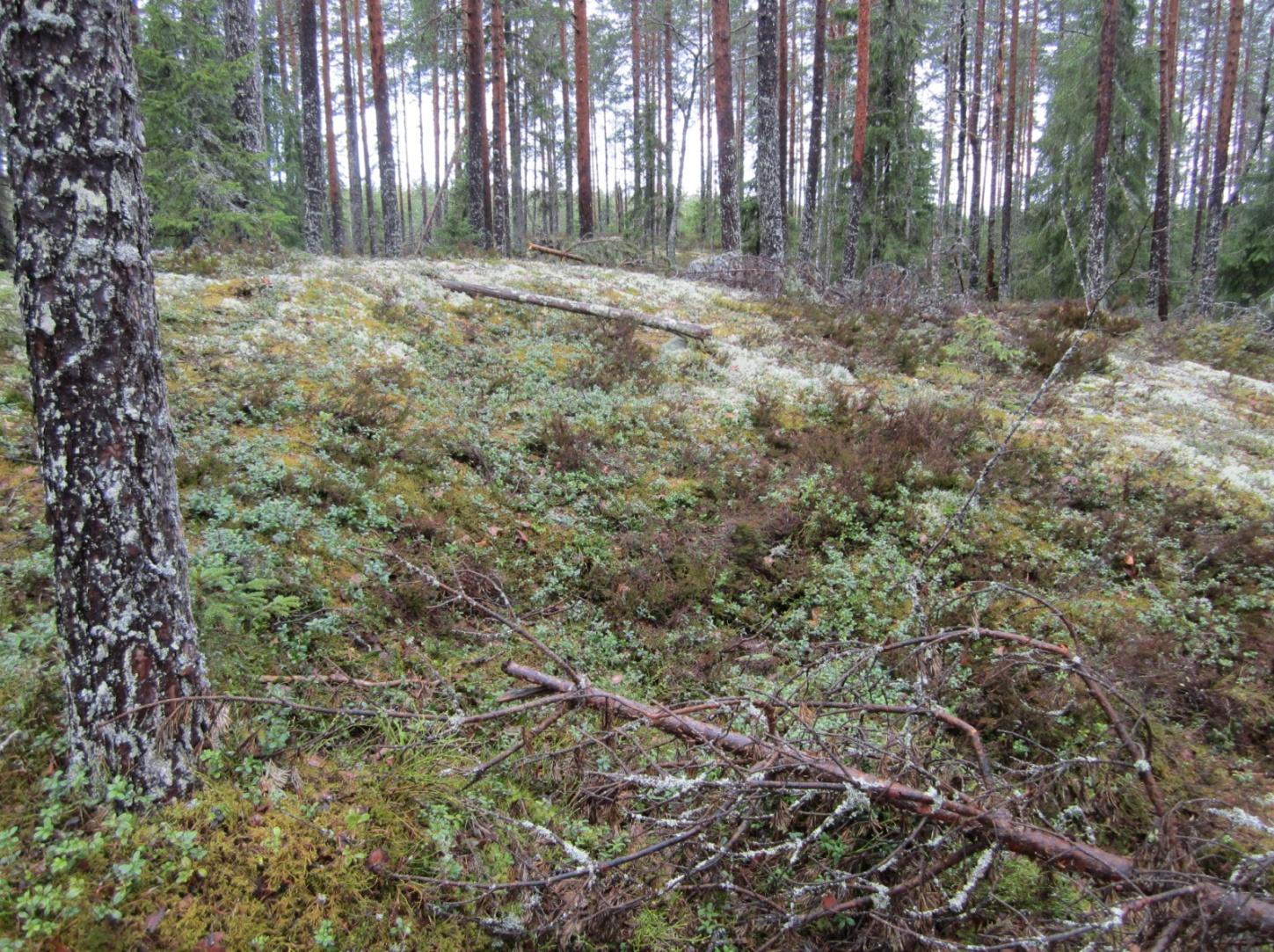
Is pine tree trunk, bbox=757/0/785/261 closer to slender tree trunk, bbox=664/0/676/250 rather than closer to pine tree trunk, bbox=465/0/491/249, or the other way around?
pine tree trunk, bbox=465/0/491/249

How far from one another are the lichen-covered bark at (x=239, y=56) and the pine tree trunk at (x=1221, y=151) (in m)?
20.9

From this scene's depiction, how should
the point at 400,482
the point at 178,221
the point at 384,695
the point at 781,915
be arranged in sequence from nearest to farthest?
the point at 781,915, the point at 384,695, the point at 400,482, the point at 178,221

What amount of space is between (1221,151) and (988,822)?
2168 centimetres

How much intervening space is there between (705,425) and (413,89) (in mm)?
34946

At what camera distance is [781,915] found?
2.41 meters

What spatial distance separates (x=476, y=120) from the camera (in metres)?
15.8

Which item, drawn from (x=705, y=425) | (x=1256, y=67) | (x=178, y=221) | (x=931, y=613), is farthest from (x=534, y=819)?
(x=1256, y=67)

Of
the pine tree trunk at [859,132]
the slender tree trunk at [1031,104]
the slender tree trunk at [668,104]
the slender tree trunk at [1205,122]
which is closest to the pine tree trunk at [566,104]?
the slender tree trunk at [668,104]

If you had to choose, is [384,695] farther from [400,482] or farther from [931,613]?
[931,613]

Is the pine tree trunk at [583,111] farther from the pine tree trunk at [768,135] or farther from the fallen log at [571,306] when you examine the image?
the fallen log at [571,306]

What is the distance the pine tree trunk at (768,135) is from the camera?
13.5 meters

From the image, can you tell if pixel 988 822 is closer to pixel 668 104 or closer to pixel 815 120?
pixel 815 120

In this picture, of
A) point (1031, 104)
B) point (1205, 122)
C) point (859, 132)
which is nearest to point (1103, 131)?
point (859, 132)

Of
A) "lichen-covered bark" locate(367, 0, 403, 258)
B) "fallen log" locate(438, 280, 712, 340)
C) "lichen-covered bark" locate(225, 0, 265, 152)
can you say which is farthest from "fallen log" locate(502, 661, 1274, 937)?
"lichen-covered bark" locate(367, 0, 403, 258)
